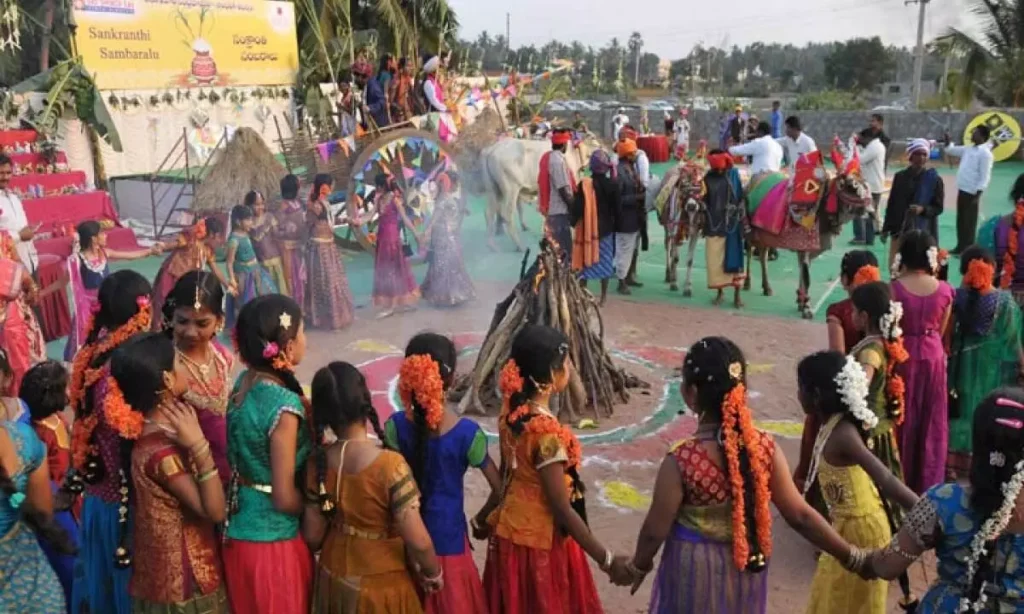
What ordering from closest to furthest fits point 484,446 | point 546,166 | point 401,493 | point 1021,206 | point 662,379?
point 401,493 → point 484,446 → point 1021,206 → point 662,379 → point 546,166

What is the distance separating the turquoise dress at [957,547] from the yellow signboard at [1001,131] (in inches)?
871

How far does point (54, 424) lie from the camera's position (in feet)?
12.4

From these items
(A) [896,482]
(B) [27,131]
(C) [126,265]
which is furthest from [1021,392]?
(B) [27,131]

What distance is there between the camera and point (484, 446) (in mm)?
3072

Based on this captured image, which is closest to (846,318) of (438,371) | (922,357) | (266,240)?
(922,357)

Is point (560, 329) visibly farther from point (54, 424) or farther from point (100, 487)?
point (100, 487)

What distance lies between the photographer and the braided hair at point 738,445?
9.08ft

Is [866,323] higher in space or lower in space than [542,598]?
higher

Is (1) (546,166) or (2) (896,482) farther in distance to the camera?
(1) (546,166)

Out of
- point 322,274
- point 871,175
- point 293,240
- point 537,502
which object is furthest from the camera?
point 871,175

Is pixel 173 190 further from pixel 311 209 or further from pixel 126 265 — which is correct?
pixel 311 209

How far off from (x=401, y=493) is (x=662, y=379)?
4974 mm

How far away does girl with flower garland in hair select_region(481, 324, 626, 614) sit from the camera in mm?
3094

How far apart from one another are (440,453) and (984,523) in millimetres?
1680
